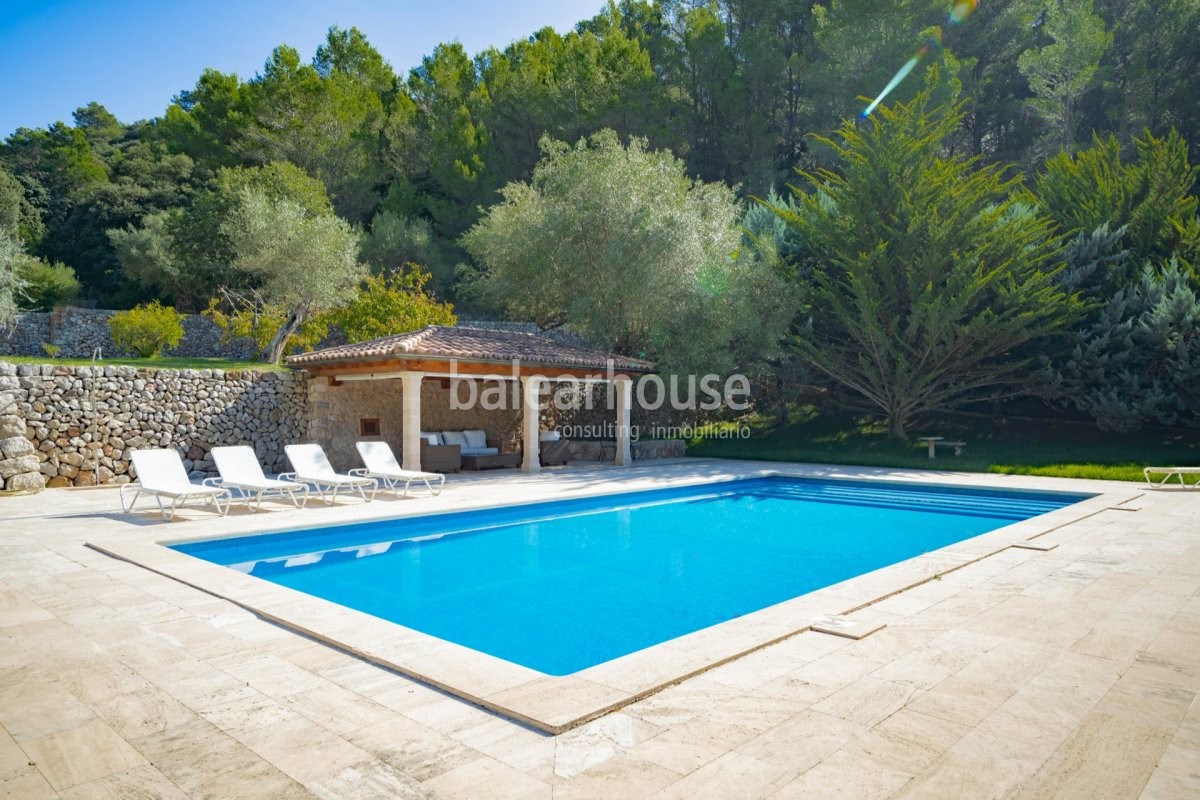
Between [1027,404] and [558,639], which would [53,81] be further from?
[1027,404]

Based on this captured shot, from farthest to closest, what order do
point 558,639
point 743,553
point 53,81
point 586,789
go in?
point 53,81 → point 743,553 → point 558,639 → point 586,789

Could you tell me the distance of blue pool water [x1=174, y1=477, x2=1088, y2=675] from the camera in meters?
5.74

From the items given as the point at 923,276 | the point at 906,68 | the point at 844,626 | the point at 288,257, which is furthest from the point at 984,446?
the point at 288,257

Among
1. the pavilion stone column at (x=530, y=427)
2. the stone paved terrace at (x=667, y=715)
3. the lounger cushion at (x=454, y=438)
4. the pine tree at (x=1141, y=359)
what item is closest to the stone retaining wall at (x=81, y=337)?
the lounger cushion at (x=454, y=438)

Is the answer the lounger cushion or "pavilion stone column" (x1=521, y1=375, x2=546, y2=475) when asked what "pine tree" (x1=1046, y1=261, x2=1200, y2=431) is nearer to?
"pavilion stone column" (x1=521, y1=375, x2=546, y2=475)

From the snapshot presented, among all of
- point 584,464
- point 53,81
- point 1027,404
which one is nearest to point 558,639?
point 584,464

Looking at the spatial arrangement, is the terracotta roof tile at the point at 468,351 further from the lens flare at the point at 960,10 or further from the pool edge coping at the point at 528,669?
the lens flare at the point at 960,10

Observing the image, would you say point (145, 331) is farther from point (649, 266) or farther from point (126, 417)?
point (649, 266)

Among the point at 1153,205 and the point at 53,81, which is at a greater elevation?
the point at 53,81

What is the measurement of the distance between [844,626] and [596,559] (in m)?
3.96

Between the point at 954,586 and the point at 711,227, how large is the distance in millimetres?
15521

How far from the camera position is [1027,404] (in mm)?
20000

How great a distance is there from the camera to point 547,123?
101 ft

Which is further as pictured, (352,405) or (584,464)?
(584,464)
